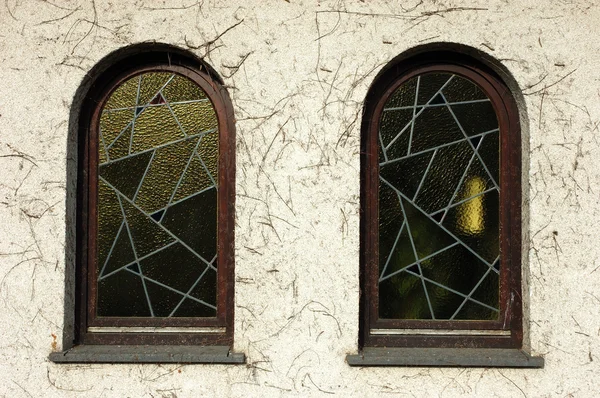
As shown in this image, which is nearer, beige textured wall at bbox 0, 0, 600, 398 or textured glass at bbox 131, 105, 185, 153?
beige textured wall at bbox 0, 0, 600, 398

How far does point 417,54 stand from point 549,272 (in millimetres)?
1603

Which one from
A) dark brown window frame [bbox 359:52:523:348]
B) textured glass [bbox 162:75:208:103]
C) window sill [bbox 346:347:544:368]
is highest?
textured glass [bbox 162:75:208:103]

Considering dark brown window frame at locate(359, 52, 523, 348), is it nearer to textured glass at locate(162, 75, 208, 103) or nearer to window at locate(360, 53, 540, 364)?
window at locate(360, 53, 540, 364)

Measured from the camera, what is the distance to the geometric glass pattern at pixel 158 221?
158 inches

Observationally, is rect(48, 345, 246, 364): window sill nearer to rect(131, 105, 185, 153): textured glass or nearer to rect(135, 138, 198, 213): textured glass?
rect(135, 138, 198, 213): textured glass

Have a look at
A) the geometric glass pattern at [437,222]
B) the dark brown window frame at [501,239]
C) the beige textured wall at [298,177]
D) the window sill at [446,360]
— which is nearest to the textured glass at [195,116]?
the beige textured wall at [298,177]

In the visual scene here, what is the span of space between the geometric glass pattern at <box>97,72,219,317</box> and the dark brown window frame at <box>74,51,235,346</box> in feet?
0.16

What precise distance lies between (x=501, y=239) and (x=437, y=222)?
433 millimetres

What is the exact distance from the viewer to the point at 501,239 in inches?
159

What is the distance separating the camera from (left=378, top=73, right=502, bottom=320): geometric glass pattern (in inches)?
159

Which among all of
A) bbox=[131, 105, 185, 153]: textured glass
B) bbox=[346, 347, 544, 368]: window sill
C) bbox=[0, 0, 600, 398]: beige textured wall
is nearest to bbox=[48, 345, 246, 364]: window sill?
bbox=[0, 0, 600, 398]: beige textured wall

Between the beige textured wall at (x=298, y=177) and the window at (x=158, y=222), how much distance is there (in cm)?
19

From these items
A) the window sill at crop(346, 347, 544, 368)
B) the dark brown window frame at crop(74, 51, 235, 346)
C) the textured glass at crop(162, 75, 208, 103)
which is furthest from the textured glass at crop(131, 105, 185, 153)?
the window sill at crop(346, 347, 544, 368)

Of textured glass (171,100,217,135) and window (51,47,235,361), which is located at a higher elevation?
textured glass (171,100,217,135)
